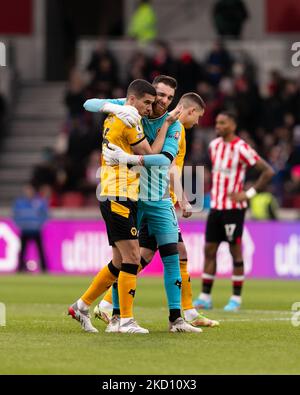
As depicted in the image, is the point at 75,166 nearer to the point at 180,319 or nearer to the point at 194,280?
the point at 194,280

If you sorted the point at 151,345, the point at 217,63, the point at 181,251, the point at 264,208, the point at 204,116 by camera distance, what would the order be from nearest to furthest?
the point at 151,345 → the point at 181,251 → the point at 264,208 → the point at 204,116 → the point at 217,63

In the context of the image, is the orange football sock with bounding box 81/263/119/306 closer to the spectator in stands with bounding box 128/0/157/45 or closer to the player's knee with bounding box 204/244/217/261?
the player's knee with bounding box 204/244/217/261

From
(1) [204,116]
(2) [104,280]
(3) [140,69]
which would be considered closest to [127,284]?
(2) [104,280]

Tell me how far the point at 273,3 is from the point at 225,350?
23863 millimetres

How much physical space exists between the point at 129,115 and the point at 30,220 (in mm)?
14019

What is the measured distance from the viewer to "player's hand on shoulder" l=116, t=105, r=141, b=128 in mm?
10289

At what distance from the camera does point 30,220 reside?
2408 cm

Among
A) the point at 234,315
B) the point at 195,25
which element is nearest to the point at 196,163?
the point at 195,25

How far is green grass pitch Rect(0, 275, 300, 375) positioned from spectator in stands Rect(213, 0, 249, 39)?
50.0 feet

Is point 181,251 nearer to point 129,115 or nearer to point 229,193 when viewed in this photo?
point 129,115

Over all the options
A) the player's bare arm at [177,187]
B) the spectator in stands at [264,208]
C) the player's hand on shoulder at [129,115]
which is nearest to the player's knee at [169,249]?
the player's bare arm at [177,187]

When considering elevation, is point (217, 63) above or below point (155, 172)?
above

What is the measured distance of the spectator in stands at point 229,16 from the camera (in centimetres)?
2920

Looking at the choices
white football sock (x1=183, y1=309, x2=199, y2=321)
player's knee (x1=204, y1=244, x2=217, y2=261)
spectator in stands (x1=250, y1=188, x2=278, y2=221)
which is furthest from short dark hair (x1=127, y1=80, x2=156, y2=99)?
spectator in stands (x1=250, y1=188, x2=278, y2=221)
